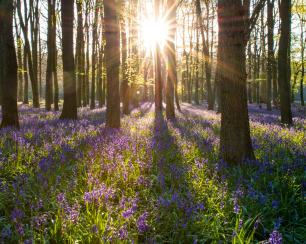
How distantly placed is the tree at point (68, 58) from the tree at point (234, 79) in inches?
345

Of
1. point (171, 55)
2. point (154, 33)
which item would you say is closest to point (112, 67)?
point (171, 55)

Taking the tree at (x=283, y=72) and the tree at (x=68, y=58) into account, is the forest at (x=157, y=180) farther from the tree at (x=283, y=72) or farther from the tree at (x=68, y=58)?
the tree at (x=283, y=72)

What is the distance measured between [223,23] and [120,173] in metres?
4.05

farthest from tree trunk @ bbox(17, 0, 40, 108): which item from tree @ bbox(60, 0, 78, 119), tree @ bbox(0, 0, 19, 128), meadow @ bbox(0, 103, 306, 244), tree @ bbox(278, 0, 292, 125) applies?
tree @ bbox(278, 0, 292, 125)

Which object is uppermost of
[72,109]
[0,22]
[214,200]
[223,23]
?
[0,22]

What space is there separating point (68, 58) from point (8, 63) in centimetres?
442

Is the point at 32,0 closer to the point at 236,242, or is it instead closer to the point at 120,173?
the point at 120,173

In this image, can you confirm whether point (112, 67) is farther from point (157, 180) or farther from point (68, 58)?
Answer: point (157, 180)

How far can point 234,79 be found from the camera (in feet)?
13.6

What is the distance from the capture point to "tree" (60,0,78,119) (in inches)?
404

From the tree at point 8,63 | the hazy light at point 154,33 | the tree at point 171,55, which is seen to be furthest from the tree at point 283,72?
the tree at point 8,63

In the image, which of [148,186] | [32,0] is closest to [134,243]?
[148,186]

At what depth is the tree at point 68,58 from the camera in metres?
10.3

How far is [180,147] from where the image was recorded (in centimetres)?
522
